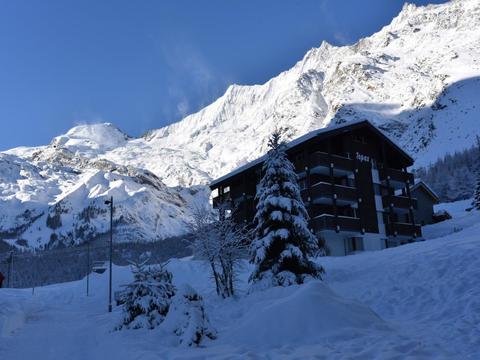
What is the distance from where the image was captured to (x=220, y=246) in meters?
30.7

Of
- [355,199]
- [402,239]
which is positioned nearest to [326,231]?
[355,199]

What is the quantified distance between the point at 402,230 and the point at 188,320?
36.2 metres

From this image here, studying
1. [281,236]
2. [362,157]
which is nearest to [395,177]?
[362,157]

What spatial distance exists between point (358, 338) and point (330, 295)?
2629 millimetres

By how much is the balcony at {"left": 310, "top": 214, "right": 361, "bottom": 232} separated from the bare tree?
32.0 feet

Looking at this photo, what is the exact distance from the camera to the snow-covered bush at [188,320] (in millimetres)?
16391

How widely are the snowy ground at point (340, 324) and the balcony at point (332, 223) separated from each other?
43.6 feet

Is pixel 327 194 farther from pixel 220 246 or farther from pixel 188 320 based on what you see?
pixel 188 320

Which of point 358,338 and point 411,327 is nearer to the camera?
point 358,338

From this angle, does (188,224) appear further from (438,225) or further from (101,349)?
(438,225)

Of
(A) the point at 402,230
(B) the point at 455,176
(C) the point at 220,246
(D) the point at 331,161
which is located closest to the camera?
(C) the point at 220,246

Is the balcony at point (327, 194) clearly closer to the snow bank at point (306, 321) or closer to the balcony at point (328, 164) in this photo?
the balcony at point (328, 164)

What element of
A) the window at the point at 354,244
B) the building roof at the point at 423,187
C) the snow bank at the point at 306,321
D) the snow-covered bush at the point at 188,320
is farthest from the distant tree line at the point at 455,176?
the snow bank at the point at 306,321

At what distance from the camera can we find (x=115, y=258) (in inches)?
5477
